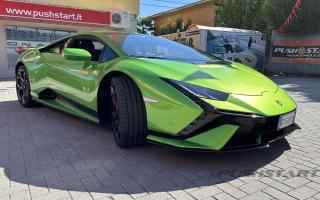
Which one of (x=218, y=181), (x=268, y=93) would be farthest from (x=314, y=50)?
(x=218, y=181)

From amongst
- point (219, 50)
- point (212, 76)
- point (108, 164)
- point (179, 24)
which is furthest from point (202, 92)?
point (179, 24)

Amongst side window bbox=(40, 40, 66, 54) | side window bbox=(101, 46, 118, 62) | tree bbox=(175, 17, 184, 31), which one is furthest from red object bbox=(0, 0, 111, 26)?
tree bbox=(175, 17, 184, 31)

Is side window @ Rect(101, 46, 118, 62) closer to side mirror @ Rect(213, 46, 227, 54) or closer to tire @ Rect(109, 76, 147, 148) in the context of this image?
tire @ Rect(109, 76, 147, 148)

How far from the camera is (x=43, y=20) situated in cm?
1243

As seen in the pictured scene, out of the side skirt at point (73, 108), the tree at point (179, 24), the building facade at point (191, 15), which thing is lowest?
the side skirt at point (73, 108)

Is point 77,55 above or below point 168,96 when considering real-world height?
above

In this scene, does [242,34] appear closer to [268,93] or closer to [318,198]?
[268,93]

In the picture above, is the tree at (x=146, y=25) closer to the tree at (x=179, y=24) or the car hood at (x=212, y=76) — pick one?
the tree at (x=179, y=24)

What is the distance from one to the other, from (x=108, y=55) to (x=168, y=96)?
1136 millimetres

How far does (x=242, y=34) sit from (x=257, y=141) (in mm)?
12685

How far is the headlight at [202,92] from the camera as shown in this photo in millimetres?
2557

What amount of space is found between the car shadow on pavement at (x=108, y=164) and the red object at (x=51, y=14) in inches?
366

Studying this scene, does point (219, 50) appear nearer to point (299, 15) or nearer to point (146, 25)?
point (299, 15)

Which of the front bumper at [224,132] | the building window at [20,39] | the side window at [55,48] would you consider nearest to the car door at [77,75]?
the side window at [55,48]
